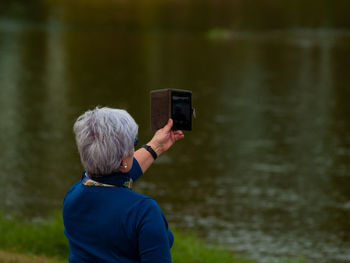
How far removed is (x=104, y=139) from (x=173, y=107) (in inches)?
28.3

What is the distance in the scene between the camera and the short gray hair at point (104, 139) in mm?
2699

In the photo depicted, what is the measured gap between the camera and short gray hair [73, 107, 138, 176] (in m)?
2.70

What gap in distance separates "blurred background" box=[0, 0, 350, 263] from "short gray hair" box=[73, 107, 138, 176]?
981cm

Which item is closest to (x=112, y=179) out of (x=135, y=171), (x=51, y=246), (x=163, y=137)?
(x=135, y=171)

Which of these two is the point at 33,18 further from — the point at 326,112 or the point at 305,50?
the point at 326,112

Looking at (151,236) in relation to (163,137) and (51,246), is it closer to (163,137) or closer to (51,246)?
(163,137)

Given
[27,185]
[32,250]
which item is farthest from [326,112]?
[32,250]

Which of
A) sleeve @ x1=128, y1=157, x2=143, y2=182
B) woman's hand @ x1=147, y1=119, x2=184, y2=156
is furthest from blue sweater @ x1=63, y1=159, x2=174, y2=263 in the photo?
woman's hand @ x1=147, y1=119, x2=184, y2=156

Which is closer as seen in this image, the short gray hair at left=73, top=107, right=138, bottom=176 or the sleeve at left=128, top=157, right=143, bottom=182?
the short gray hair at left=73, top=107, right=138, bottom=176

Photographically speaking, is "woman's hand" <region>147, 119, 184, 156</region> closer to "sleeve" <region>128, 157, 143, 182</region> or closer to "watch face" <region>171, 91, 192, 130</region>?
"watch face" <region>171, 91, 192, 130</region>

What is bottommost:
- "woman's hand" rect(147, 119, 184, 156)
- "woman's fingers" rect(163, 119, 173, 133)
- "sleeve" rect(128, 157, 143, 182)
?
"sleeve" rect(128, 157, 143, 182)

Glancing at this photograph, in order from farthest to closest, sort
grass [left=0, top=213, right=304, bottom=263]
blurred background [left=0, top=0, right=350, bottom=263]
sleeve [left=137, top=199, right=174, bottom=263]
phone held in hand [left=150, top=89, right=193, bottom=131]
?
blurred background [left=0, top=0, right=350, bottom=263] < grass [left=0, top=213, right=304, bottom=263] < phone held in hand [left=150, top=89, right=193, bottom=131] < sleeve [left=137, top=199, right=174, bottom=263]

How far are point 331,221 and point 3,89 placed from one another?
24616 millimetres

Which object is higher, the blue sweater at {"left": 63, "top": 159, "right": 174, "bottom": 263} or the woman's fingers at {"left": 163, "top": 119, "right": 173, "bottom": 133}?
the woman's fingers at {"left": 163, "top": 119, "right": 173, "bottom": 133}
